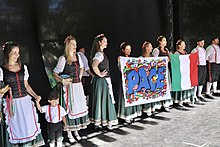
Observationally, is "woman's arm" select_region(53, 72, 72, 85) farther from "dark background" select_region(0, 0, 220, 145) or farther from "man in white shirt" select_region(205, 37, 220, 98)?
"man in white shirt" select_region(205, 37, 220, 98)

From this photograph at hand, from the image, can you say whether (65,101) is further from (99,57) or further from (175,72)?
(175,72)

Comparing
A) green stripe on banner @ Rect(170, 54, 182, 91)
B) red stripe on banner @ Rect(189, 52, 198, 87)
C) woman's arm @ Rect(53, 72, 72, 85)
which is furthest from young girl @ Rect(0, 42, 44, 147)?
red stripe on banner @ Rect(189, 52, 198, 87)

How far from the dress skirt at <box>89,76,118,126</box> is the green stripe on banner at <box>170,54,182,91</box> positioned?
4.31 ft

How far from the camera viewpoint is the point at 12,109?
264cm

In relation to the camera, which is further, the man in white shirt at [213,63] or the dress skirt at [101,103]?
the man in white shirt at [213,63]

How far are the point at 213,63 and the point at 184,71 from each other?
3.76ft

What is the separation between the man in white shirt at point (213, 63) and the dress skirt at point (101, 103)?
263 centimetres

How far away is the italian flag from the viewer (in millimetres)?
4336

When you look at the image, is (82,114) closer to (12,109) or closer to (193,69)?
(12,109)

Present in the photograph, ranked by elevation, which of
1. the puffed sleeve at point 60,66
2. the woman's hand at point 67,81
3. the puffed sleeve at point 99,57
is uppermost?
the puffed sleeve at point 99,57

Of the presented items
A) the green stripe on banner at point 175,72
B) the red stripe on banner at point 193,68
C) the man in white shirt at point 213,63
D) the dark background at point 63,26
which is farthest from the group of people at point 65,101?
the man in white shirt at point 213,63

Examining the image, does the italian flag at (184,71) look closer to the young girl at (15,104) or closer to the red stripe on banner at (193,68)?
the red stripe on banner at (193,68)

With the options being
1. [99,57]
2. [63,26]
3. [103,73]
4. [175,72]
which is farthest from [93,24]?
[175,72]

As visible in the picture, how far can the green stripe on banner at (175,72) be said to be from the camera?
170 inches
